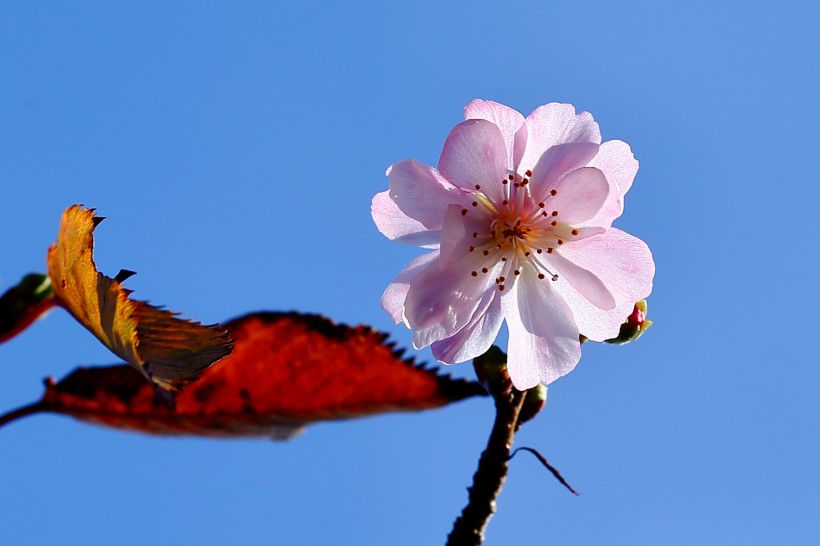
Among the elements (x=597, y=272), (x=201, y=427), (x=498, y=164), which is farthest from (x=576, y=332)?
(x=201, y=427)

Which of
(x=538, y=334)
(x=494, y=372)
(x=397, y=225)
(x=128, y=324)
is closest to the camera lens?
(x=128, y=324)

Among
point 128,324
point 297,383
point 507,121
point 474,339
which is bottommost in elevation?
point 128,324

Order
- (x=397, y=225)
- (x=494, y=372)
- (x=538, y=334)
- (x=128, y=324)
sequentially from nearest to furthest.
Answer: (x=128, y=324)
(x=494, y=372)
(x=538, y=334)
(x=397, y=225)

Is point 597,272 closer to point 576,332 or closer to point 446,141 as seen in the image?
point 576,332

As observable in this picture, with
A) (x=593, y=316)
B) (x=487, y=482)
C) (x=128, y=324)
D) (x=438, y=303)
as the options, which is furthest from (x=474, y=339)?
(x=128, y=324)

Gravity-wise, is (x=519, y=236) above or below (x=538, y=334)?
above

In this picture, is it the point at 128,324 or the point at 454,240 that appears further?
the point at 454,240

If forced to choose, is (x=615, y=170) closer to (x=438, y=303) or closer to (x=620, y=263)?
(x=620, y=263)

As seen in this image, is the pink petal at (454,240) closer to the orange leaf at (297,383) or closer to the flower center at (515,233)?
the flower center at (515,233)
